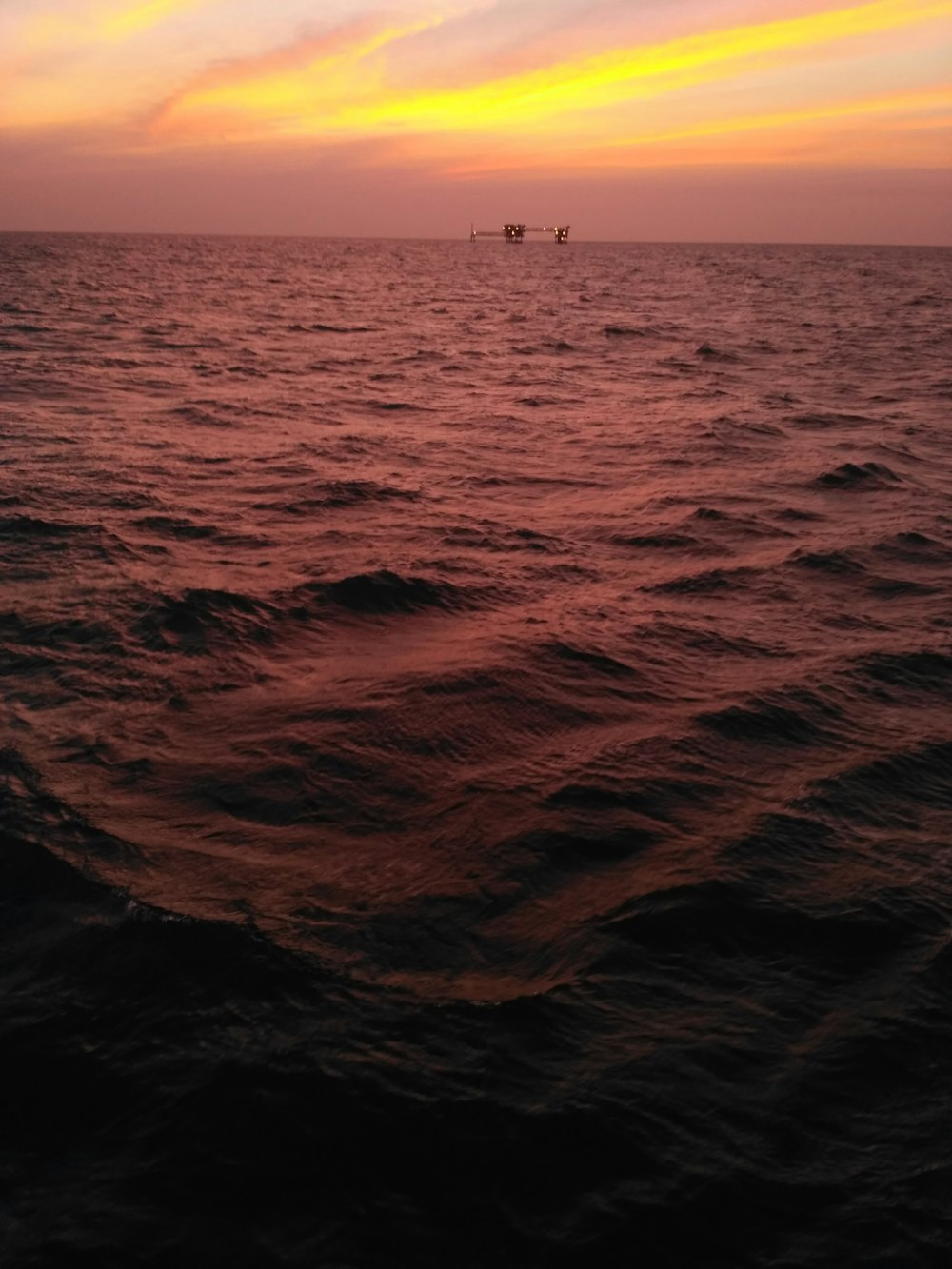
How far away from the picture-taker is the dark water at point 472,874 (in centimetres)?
300

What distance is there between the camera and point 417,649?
738cm

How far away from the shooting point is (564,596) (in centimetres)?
856

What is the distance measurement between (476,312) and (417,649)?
3849 centimetres

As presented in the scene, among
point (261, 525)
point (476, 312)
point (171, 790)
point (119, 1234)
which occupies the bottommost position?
point (119, 1234)

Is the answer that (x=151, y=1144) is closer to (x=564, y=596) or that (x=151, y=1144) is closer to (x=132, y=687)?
(x=132, y=687)

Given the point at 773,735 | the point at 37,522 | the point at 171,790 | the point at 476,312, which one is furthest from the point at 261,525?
the point at 476,312

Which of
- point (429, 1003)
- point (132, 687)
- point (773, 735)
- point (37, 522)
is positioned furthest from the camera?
point (37, 522)

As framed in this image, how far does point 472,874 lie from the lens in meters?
4.58

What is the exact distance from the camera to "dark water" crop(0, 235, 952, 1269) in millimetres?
2998

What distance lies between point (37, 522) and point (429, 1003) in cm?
796

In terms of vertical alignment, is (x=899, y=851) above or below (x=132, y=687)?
below

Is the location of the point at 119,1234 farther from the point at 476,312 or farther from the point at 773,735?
the point at 476,312

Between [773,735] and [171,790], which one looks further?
[773,735]

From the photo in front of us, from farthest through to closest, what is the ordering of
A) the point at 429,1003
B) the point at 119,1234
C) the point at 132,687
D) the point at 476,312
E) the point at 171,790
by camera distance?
the point at 476,312 < the point at 132,687 < the point at 171,790 < the point at 429,1003 < the point at 119,1234
